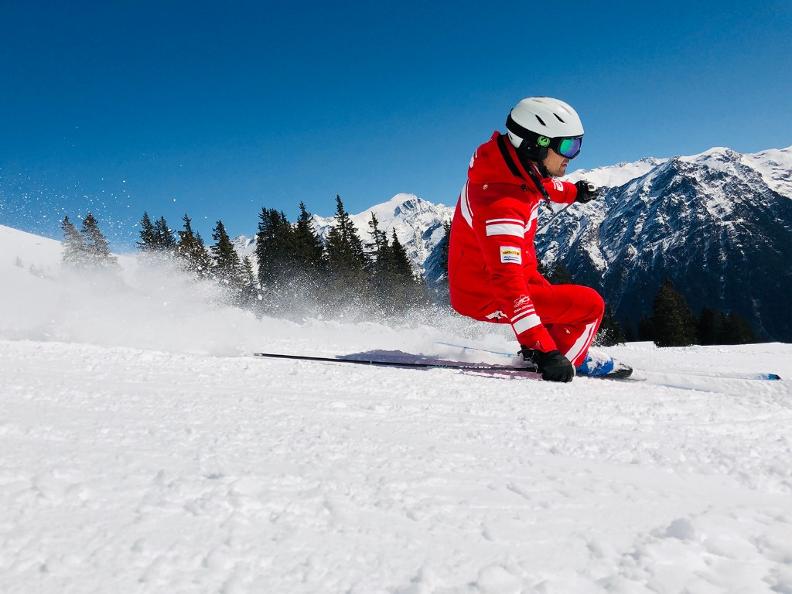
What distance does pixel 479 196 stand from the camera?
506 cm

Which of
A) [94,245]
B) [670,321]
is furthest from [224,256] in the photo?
[670,321]

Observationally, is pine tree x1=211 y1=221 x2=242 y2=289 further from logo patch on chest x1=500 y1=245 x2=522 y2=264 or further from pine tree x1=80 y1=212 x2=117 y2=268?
logo patch on chest x1=500 y1=245 x2=522 y2=264

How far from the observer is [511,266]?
474cm

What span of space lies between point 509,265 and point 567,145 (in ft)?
4.53

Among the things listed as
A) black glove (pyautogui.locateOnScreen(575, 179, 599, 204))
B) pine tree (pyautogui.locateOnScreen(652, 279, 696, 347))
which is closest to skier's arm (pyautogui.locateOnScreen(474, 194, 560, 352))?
black glove (pyautogui.locateOnScreen(575, 179, 599, 204))

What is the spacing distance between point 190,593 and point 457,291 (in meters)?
4.93

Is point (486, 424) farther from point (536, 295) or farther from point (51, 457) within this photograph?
point (536, 295)

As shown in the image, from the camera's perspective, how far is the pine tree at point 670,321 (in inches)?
1873

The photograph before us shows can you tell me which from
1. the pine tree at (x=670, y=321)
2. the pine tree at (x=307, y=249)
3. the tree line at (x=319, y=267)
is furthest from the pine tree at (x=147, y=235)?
the pine tree at (x=670, y=321)

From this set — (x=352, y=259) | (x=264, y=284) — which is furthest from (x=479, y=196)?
(x=264, y=284)

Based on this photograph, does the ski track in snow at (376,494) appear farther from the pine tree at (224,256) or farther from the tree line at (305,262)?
the pine tree at (224,256)

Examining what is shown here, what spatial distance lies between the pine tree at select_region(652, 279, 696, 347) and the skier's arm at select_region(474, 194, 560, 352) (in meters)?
47.8

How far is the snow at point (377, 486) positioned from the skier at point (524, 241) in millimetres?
1160

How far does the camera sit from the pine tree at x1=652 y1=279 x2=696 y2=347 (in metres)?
47.6
